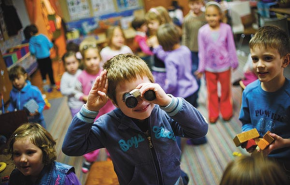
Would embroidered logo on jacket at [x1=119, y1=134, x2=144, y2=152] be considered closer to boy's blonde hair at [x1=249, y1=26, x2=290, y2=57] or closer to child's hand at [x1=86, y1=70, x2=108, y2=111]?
child's hand at [x1=86, y1=70, x2=108, y2=111]

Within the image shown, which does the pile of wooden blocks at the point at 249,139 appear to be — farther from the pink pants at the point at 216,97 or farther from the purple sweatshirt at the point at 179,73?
the pink pants at the point at 216,97

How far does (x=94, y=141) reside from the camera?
1441 mm

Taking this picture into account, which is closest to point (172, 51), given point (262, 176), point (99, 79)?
point (99, 79)

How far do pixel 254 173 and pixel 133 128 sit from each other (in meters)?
0.63

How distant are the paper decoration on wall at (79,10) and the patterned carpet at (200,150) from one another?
13.0 feet

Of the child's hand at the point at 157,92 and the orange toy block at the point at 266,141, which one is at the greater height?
the child's hand at the point at 157,92

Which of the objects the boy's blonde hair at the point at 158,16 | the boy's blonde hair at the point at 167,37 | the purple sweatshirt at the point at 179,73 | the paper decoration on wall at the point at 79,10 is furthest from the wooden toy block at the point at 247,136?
the paper decoration on wall at the point at 79,10

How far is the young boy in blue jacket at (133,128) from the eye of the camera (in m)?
1.31

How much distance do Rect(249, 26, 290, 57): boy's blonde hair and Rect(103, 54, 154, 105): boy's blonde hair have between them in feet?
2.22

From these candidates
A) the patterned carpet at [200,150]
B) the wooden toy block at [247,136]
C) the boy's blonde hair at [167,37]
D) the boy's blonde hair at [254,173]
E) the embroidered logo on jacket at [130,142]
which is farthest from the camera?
the boy's blonde hair at [167,37]

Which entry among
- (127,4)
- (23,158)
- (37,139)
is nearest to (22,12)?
(37,139)

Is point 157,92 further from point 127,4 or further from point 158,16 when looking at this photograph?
point 127,4

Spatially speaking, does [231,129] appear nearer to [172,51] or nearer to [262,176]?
[172,51]

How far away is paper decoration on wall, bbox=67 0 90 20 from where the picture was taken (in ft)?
21.3
